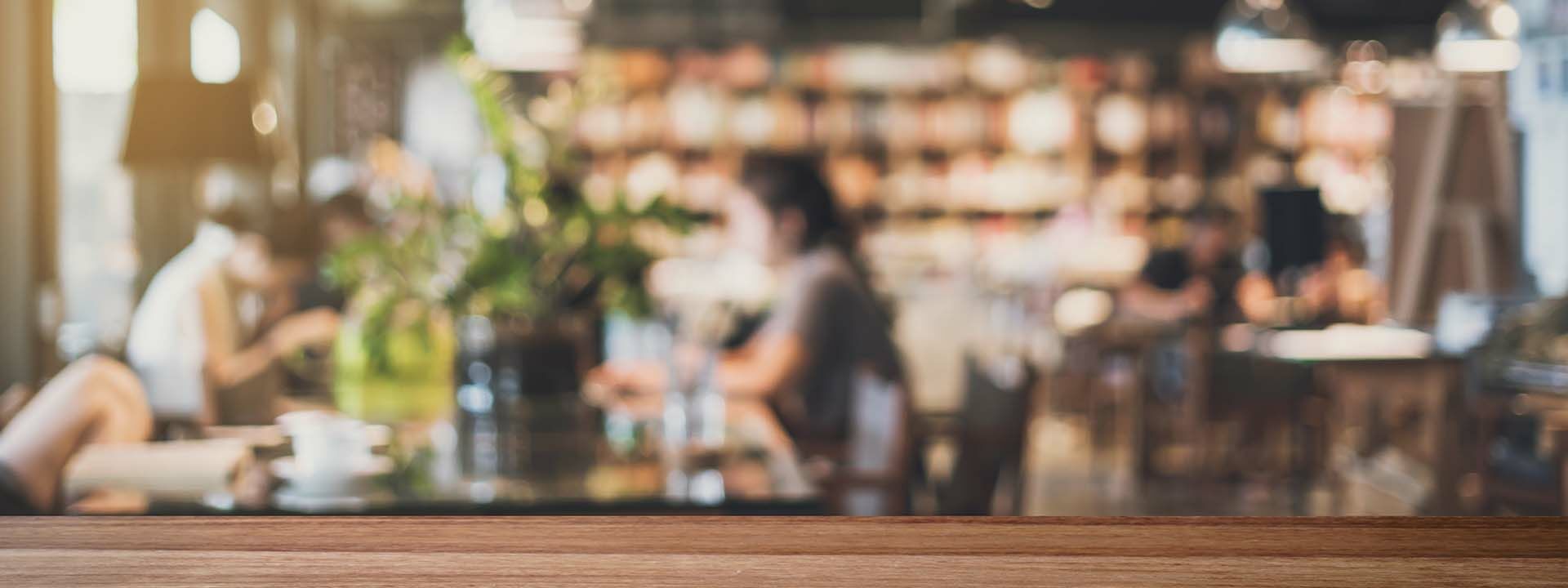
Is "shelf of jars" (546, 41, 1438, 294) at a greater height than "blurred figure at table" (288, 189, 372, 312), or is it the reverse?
"shelf of jars" (546, 41, 1438, 294)

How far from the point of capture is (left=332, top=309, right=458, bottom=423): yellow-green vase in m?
3.52

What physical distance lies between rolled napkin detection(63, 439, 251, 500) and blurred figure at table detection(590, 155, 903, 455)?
157 cm

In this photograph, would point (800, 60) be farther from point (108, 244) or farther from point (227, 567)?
point (227, 567)

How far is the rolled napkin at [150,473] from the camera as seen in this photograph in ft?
7.66

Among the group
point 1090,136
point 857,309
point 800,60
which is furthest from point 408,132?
point 857,309

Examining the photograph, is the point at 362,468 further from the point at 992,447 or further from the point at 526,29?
the point at 526,29

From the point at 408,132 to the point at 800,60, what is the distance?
122 inches

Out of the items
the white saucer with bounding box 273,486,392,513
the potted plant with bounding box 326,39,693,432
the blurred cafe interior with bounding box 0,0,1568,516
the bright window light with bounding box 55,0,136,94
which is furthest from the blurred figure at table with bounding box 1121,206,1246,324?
the white saucer with bounding box 273,486,392,513

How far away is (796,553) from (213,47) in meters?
8.56

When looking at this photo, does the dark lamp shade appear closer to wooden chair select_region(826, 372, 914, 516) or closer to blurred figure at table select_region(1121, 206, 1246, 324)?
wooden chair select_region(826, 372, 914, 516)

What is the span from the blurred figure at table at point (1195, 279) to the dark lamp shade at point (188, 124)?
5.65 m

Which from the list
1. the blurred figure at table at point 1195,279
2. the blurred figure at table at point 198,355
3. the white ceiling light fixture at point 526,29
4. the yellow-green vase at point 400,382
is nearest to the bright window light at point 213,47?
the white ceiling light fixture at point 526,29

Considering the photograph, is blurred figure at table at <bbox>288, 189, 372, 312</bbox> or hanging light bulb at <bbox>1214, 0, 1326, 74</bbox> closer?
blurred figure at table at <bbox>288, 189, 372, 312</bbox>

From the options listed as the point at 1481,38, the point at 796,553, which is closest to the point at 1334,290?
the point at 1481,38
